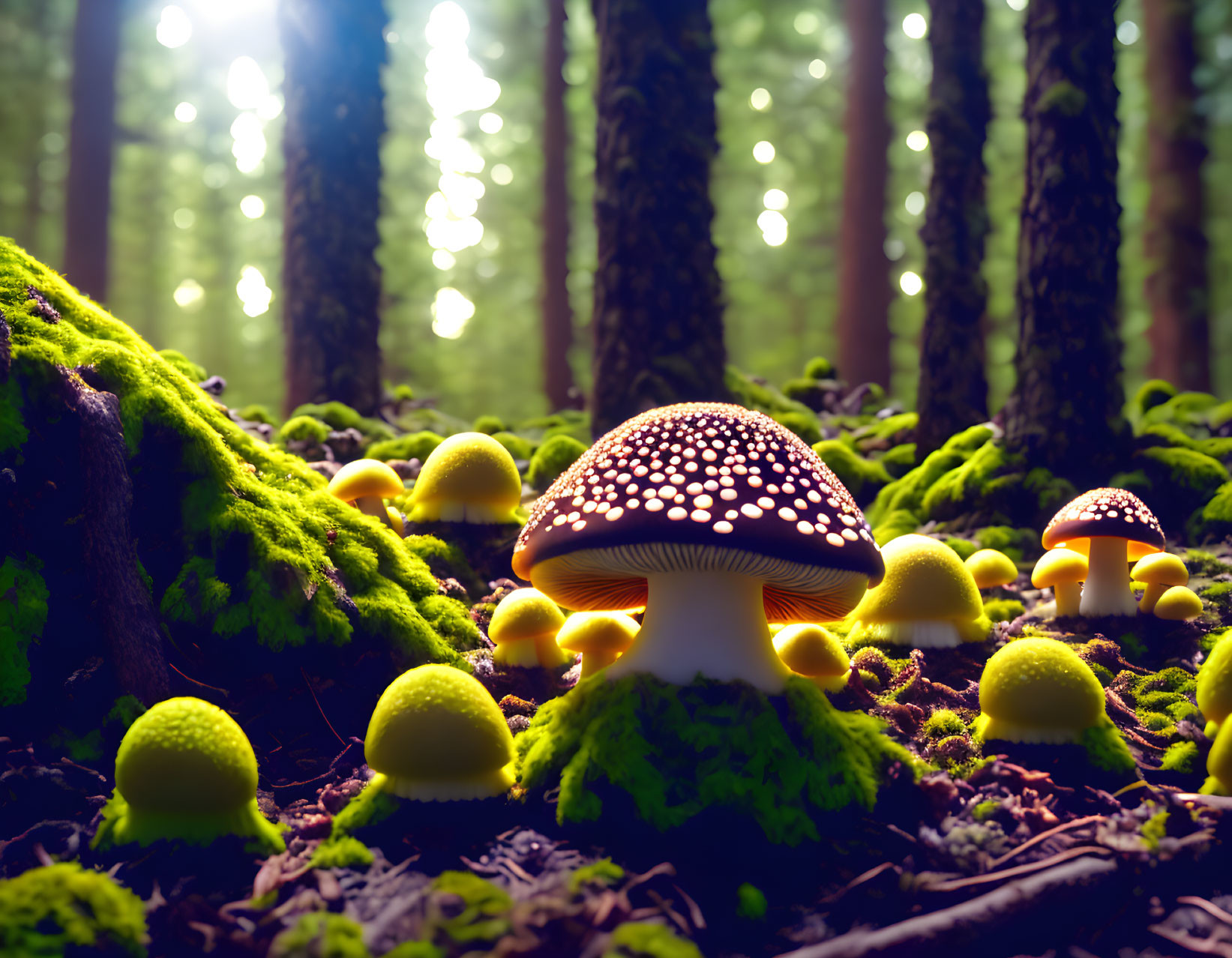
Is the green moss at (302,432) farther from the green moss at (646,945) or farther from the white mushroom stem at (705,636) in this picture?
the green moss at (646,945)

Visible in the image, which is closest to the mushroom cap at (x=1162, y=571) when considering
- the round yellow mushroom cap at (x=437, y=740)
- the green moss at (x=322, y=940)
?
the round yellow mushroom cap at (x=437, y=740)

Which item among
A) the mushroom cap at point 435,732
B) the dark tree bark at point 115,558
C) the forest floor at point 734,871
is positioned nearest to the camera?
the forest floor at point 734,871

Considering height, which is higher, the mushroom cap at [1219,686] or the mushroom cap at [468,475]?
the mushroom cap at [468,475]

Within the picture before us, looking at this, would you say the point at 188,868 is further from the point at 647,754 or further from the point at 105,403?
the point at 105,403

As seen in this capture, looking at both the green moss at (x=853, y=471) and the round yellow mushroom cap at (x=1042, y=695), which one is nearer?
the round yellow mushroom cap at (x=1042, y=695)

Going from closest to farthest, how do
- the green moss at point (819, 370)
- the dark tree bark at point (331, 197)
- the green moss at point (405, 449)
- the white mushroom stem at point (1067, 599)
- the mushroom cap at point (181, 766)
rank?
the mushroom cap at point (181, 766)
the white mushroom stem at point (1067, 599)
the green moss at point (405, 449)
the dark tree bark at point (331, 197)
the green moss at point (819, 370)

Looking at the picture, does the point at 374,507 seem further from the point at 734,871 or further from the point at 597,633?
the point at 734,871

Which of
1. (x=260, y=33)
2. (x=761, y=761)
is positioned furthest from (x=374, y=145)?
(x=260, y=33)
